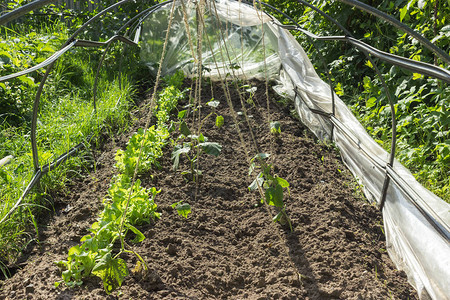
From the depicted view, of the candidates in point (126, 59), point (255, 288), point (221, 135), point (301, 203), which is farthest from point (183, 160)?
point (126, 59)

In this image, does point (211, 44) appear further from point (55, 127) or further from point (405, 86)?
point (405, 86)

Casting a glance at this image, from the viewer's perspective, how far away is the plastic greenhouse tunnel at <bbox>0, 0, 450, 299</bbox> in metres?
1.96

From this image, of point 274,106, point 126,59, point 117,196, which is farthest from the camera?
point 126,59

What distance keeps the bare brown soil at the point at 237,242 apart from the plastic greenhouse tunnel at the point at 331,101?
0.14 m

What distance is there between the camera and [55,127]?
3.72 metres

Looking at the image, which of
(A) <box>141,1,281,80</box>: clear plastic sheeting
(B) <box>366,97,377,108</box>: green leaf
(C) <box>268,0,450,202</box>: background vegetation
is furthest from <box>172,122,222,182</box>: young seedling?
(A) <box>141,1,281,80</box>: clear plastic sheeting

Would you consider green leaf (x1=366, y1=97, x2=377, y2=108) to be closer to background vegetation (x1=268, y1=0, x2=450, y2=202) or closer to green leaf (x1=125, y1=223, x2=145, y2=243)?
background vegetation (x1=268, y1=0, x2=450, y2=202)

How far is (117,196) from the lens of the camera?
7.60 feet

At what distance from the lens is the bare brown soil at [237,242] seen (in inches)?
78.5

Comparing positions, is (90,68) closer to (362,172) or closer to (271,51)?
(271,51)

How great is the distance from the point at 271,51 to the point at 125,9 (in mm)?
2380

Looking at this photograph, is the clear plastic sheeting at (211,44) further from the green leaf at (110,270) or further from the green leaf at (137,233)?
the green leaf at (110,270)

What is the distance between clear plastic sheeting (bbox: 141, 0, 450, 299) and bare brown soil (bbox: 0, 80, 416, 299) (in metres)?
0.12

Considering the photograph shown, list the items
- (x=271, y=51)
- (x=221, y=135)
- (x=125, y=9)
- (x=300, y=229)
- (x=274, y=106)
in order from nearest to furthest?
(x=300, y=229)
(x=221, y=135)
(x=274, y=106)
(x=271, y=51)
(x=125, y=9)
